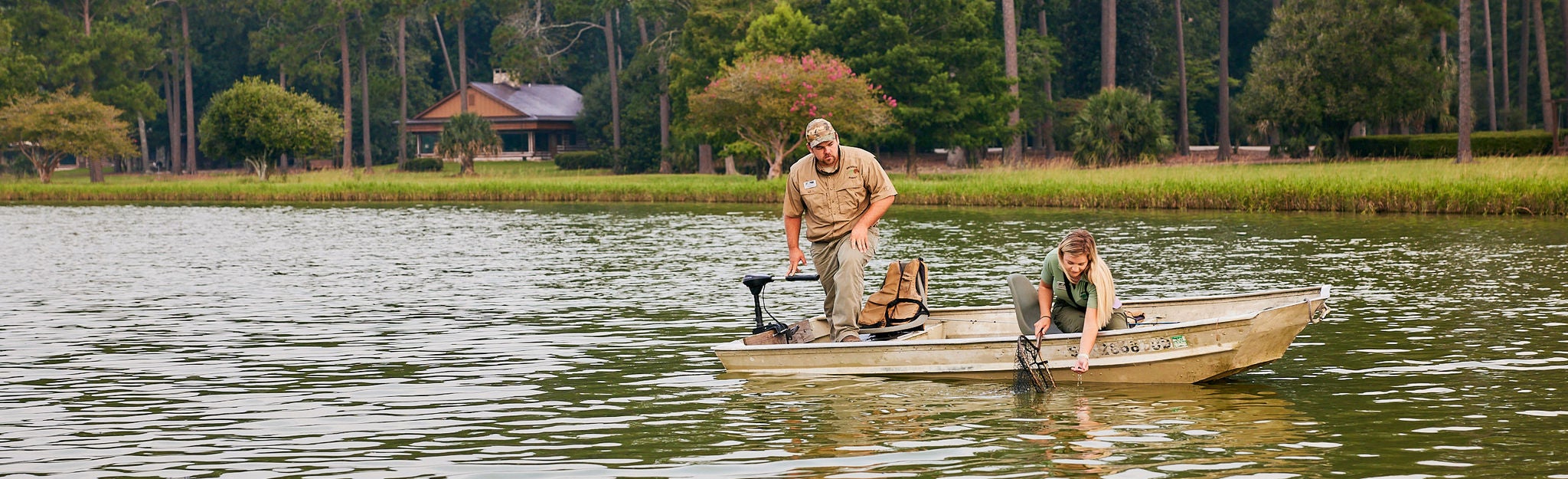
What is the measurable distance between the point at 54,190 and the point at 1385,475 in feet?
188

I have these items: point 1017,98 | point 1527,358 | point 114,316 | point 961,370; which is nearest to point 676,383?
point 961,370

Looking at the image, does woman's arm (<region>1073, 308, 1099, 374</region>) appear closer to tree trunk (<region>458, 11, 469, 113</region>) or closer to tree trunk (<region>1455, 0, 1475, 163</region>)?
tree trunk (<region>1455, 0, 1475, 163</region>)

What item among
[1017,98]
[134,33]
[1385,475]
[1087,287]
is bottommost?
[1385,475]

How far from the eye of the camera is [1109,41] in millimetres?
64438

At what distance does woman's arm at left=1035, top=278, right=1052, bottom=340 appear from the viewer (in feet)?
38.0

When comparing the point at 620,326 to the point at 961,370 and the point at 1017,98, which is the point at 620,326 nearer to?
the point at 961,370

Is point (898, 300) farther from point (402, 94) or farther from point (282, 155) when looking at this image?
point (282, 155)

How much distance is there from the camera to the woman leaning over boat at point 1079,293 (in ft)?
37.0

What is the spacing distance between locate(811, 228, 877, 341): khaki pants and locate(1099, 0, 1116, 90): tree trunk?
2042 inches

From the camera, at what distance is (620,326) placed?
663 inches

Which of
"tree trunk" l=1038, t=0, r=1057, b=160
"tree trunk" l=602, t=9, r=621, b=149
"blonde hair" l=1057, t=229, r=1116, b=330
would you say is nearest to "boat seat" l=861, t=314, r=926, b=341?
"blonde hair" l=1057, t=229, r=1116, b=330

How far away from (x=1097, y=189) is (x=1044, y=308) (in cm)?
2947

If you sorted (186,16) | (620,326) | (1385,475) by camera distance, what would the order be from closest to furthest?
1. (1385,475)
2. (620,326)
3. (186,16)

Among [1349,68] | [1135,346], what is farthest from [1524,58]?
[1135,346]
